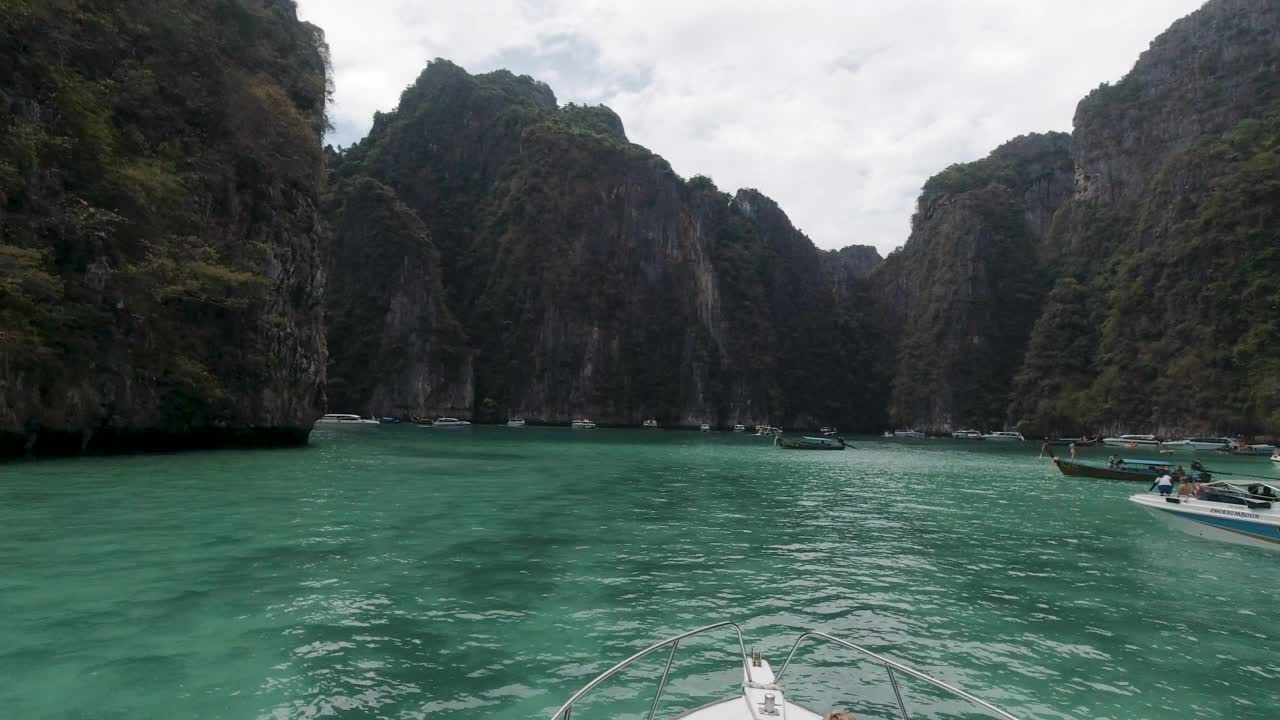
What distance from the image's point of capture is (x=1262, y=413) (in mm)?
68250

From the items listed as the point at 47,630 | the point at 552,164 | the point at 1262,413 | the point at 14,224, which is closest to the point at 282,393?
the point at 14,224

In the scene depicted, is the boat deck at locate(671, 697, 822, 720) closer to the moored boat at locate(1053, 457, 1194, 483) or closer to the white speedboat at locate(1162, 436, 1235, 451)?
the moored boat at locate(1053, 457, 1194, 483)

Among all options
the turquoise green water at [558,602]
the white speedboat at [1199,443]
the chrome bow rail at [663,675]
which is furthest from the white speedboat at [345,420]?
the white speedboat at [1199,443]

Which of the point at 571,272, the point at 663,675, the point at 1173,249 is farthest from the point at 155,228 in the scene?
the point at 1173,249

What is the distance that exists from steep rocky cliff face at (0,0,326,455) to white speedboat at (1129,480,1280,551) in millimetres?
39947

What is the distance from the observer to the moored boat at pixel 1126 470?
33656 mm

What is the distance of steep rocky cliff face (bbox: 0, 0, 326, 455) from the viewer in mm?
26719

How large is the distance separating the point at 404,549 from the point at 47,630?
6.26 metres

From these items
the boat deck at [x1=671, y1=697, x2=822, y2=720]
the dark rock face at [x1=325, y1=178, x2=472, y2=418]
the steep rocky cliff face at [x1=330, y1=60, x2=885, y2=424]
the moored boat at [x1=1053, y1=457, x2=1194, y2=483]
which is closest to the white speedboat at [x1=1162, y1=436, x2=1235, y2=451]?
the moored boat at [x1=1053, y1=457, x2=1194, y2=483]

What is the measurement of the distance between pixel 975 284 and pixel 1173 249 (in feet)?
168

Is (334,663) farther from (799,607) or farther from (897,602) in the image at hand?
(897,602)

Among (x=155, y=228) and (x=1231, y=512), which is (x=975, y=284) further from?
(x=155, y=228)

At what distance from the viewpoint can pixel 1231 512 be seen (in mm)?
18328

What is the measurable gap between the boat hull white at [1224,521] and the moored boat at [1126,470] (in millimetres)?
14620
